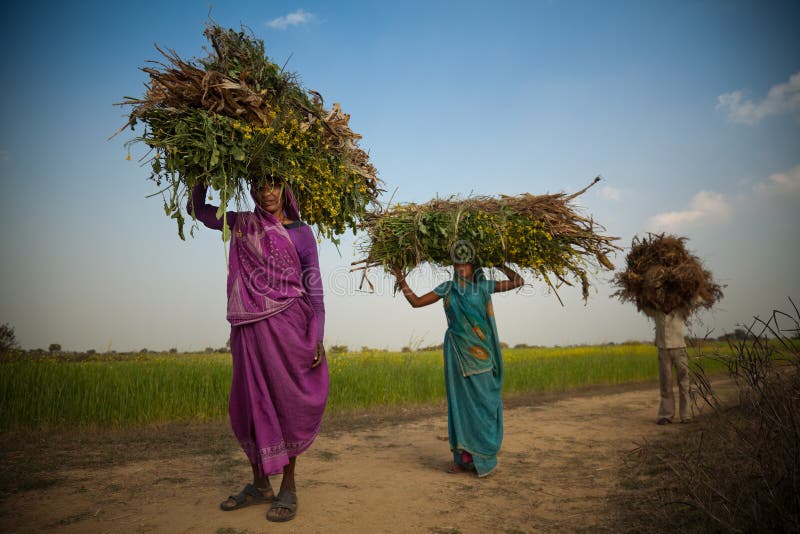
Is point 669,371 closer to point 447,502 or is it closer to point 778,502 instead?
point 447,502

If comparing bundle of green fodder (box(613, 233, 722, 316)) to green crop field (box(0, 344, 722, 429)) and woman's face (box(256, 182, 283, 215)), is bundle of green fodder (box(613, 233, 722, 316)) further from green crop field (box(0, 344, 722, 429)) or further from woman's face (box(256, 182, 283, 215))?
woman's face (box(256, 182, 283, 215))

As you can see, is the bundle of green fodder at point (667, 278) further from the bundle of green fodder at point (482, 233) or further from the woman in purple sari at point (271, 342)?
the woman in purple sari at point (271, 342)

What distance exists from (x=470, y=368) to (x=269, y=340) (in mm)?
2390

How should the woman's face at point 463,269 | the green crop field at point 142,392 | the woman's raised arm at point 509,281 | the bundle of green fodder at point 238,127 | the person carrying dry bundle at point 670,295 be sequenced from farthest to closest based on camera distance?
the person carrying dry bundle at point 670,295 → the green crop field at point 142,392 → the woman's raised arm at point 509,281 → the woman's face at point 463,269 → the bundle of green fodder at point 238,127

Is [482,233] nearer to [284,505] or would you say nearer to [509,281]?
[509,281]

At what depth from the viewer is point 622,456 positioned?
5781 mm

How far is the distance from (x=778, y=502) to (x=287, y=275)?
3.25 m

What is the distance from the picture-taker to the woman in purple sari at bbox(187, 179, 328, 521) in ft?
12.1

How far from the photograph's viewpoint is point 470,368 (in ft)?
17.1

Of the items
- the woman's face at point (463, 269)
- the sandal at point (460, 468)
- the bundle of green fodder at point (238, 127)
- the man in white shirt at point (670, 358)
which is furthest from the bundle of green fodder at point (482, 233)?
the man in white shirt at point (670, 358)

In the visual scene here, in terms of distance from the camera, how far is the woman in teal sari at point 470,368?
201 inches

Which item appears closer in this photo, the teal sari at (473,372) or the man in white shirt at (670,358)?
the teal sari at (473,372)

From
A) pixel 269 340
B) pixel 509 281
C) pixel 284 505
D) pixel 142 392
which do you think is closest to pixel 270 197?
pixel 269 340

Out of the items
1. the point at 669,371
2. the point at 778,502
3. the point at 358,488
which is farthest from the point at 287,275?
the point at 669,371
